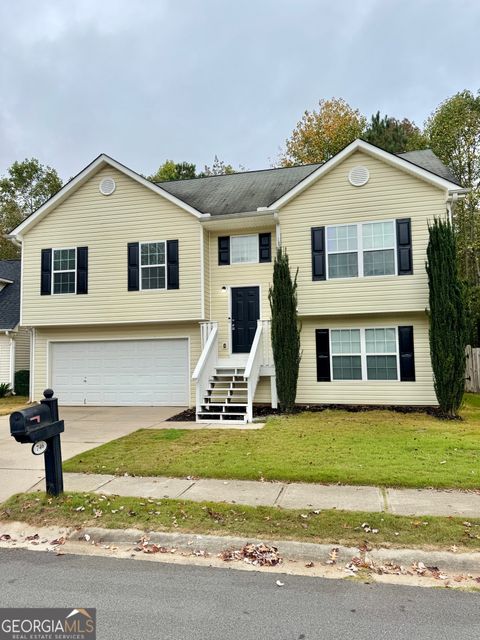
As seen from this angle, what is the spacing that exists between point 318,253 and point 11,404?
37.5 feet

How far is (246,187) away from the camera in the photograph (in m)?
15.3

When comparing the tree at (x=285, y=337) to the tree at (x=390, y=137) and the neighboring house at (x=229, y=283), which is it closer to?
the neighboring house at (x=229, y=283)

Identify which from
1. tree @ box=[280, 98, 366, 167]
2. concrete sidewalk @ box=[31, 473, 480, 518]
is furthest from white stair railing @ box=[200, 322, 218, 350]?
tree @ box=[280, 98, 366, 167]

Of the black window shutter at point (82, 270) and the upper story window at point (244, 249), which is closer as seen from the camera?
the upper story window at point (244, 249)

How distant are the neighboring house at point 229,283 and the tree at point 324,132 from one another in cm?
1326

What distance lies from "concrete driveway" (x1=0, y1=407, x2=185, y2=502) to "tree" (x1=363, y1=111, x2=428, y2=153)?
1918 cm

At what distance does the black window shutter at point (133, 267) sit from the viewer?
44.6 feet

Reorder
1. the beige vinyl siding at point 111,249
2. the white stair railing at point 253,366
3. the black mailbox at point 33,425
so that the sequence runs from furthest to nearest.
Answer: the beige vinyl siding at point 111,249 → the white stair railing at point 253,366 → the black mailbox at point 33,425

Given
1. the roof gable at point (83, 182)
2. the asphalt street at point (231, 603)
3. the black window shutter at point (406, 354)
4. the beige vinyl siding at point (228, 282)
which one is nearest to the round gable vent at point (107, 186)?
the roof gable at point (83, 182)

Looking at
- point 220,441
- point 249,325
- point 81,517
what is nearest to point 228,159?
point 249,325

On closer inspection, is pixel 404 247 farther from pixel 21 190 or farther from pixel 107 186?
pixel 21 190

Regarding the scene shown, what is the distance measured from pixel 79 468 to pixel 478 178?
24886 mm

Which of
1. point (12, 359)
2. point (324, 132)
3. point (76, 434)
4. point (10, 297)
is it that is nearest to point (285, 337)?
point (76, 434)

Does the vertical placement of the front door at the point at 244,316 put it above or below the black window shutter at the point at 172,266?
below
